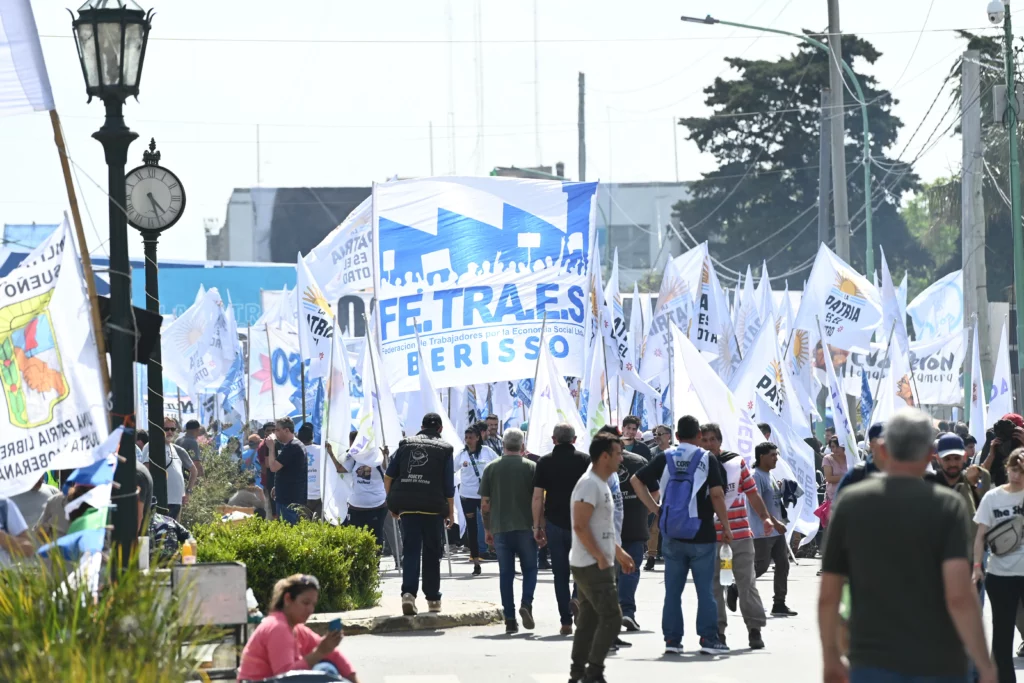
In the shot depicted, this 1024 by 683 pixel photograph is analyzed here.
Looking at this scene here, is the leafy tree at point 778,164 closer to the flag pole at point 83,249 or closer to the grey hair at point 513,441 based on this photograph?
the grey hair at point 513,441

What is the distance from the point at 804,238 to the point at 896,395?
49.6m

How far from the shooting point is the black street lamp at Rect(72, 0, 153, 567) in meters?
9.23

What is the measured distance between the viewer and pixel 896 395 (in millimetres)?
23094

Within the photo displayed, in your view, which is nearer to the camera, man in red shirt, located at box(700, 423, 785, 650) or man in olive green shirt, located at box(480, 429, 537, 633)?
man in red shirt, located at box(700, 423, 785, 650)

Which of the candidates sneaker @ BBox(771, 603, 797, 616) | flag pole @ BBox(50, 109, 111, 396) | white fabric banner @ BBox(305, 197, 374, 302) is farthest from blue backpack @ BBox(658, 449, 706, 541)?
white fabric banner @ BBox(305, 197, 374, 302)

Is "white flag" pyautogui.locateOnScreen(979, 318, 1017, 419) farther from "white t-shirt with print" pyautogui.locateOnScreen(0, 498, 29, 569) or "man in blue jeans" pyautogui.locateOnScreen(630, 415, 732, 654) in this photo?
"white t-shirt with print" pyautogui.locateOnScreen(0, 498, 29, 569)

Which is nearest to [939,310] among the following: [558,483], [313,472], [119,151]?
[313,472]

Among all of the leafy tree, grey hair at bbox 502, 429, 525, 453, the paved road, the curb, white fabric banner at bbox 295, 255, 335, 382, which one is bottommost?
the paved road

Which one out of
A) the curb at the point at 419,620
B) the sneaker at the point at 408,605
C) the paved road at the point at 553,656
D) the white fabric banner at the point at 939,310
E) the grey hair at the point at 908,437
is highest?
the white fabric banner at the point at 939,310

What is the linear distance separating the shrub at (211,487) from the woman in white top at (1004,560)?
11.6 metres

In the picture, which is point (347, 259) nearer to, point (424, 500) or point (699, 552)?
point (424, 500)

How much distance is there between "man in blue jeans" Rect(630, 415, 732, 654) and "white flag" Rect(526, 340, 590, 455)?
5.50 m

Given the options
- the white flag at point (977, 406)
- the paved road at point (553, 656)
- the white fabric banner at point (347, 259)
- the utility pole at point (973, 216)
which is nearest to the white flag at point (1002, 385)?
the white flag at point (977, 406)

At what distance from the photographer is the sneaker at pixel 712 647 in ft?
40.7
